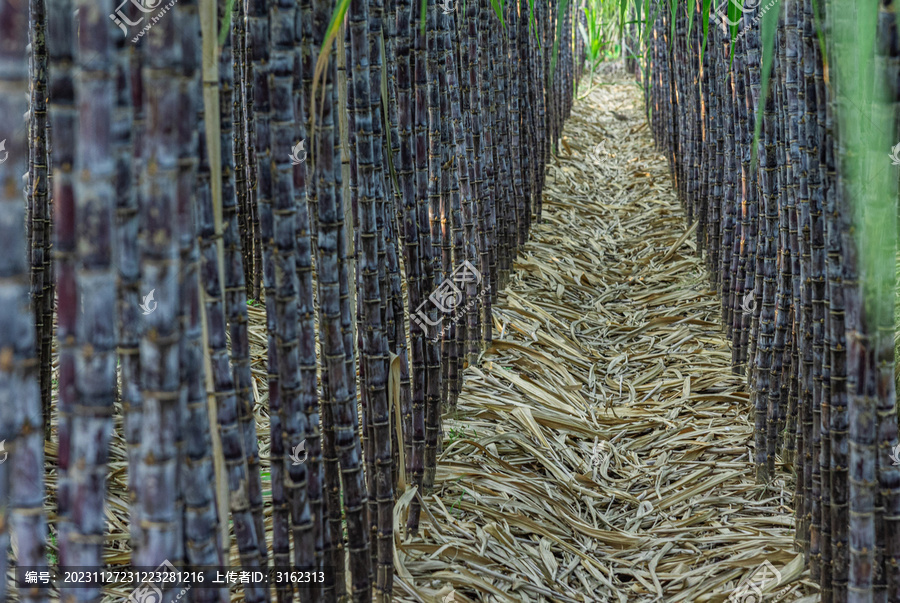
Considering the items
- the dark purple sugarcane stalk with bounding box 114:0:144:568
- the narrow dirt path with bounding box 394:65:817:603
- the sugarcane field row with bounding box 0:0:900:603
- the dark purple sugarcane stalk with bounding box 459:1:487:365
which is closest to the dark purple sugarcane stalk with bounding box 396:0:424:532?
the sugarcane field row with bounding box 0:0:900:603

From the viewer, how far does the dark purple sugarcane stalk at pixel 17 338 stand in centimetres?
71

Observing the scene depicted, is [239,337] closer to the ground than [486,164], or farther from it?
closer to the ground

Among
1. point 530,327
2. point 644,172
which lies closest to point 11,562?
point 530,327

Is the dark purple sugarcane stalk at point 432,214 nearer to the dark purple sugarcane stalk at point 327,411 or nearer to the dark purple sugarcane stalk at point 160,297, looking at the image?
the dark purple sugarcane stalk at point 327,411

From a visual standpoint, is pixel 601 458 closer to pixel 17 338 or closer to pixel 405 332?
pixel 405 332

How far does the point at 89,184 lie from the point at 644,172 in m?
4.84

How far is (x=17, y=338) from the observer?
755mm

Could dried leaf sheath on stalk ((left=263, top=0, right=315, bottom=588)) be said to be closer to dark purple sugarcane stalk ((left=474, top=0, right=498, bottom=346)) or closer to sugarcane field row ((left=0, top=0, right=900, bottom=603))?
sugarcane field row ((left=0, top=0, right=900, bottom=603))

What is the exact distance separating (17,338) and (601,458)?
1.76m

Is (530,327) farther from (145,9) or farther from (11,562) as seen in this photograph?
(145,9)

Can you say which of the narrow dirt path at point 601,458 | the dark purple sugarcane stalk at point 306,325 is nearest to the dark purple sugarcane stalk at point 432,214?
the narrow dirt path at point 601,458

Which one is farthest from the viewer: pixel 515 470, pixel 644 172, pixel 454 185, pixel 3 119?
pixel 644 172

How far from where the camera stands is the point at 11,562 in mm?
1539

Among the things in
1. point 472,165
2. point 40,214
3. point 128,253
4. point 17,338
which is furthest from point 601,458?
point 17,338
